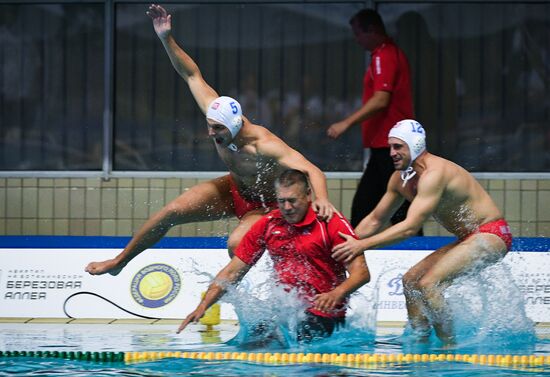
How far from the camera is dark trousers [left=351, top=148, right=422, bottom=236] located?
1055 cm

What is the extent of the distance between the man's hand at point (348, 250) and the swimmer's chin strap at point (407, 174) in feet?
2.51

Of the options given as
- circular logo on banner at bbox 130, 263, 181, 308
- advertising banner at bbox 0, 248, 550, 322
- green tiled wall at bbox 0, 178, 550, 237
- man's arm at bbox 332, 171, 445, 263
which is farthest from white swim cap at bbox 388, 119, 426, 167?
green tiled wall at bbox 0, 178, 550, 237

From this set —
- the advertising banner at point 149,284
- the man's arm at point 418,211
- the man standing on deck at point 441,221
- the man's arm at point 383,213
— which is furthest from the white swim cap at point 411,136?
the advertising banner at point 149,284

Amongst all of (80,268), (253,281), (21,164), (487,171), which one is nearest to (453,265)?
(253,281)

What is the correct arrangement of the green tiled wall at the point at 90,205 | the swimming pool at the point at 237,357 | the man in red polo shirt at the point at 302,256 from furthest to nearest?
the green tiled wall at the point at 90,205 → the man in red polo shirt at the point at 302,256 → the swimming pool at the point at 237,357

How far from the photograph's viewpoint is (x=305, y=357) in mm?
7680

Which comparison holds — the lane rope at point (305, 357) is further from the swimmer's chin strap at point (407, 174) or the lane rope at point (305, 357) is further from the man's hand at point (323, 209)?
the swimmer's chin strap at point (407, 174)

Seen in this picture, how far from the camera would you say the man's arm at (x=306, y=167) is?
25.9 ft

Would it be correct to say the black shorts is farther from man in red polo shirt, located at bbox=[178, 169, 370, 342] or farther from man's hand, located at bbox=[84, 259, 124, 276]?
man's hand, located at bbox=[84, 259, 124, 276]

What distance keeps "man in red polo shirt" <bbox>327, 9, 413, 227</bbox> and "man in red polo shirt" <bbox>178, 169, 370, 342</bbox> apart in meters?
2.44

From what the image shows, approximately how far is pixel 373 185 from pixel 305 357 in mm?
3133

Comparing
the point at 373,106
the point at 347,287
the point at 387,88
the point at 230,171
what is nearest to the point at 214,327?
the point at 230,171

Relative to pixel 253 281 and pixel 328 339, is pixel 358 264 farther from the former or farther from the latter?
pixel 253 281

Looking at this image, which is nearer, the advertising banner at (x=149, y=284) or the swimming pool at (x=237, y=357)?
the swimming pool at (x=237, y=357)
